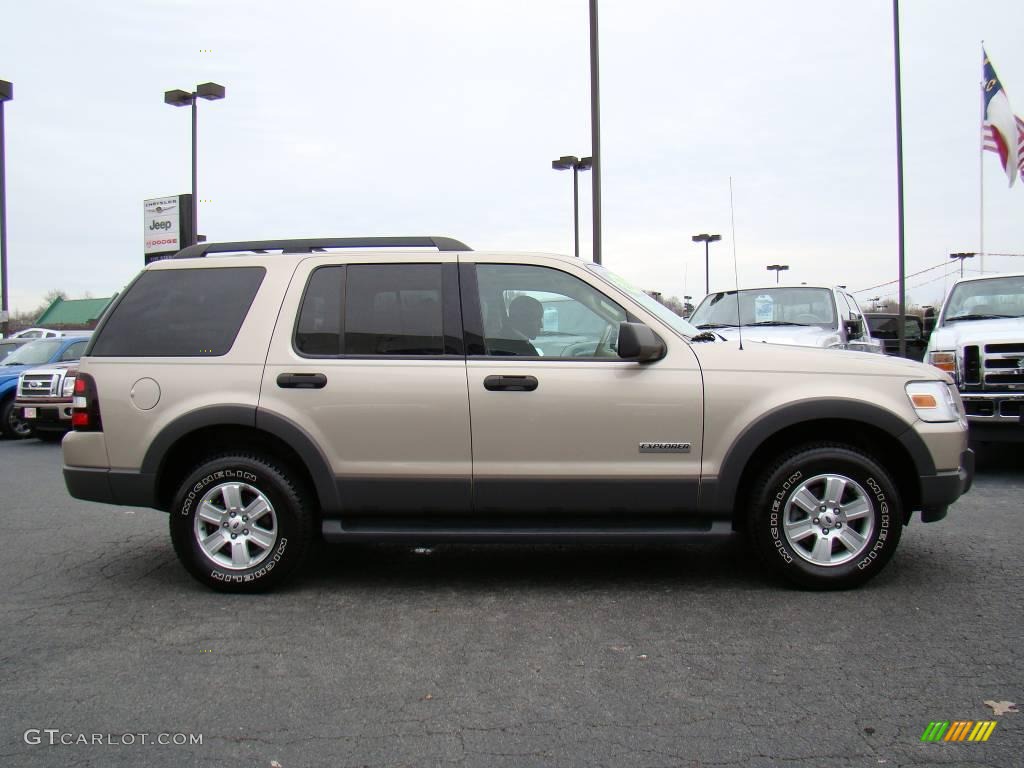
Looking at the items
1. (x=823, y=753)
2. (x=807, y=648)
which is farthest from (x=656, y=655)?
(x=823, y=753)

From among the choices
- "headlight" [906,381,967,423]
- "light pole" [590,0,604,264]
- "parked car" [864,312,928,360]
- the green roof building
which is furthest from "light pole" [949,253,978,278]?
the green roof building

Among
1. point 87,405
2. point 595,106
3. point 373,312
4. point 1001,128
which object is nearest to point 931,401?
point 373,312

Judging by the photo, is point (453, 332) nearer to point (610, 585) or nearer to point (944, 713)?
point (610, 585)

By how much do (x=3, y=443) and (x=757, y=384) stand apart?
43.4 feet

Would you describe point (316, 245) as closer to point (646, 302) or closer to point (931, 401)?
point (646, 302)

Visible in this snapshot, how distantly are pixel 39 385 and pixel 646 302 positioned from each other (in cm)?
1108

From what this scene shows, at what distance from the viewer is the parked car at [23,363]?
1412 centimetres

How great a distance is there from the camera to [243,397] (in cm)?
479

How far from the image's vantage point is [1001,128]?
1806 centimetres

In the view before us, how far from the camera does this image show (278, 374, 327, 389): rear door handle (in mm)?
4754

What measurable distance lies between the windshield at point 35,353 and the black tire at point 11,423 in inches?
28.6

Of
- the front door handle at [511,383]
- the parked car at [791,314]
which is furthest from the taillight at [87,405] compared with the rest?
the parked car at [791,314]

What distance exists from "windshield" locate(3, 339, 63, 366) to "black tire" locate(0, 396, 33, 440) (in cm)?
73

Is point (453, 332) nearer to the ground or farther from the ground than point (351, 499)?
farther from the ground
